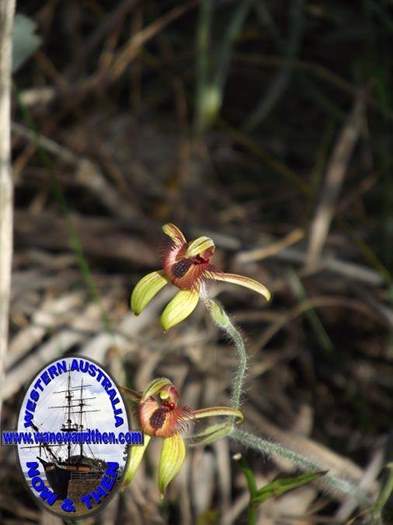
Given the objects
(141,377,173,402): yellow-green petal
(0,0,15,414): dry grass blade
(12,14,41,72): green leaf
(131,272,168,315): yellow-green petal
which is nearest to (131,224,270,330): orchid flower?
(131,272,168,315): yellow-green petal

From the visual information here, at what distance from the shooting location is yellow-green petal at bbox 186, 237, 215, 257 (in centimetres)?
162

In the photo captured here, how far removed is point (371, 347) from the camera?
3.03 meters

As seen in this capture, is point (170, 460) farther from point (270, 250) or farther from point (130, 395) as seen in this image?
point (270, 250)

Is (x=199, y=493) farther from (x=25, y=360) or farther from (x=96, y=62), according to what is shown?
(x=96, y=62)

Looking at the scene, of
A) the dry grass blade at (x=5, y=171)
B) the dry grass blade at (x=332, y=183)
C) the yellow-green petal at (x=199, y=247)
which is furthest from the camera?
the dry grass blade at (x=332, y=183)

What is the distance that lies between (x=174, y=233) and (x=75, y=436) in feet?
1.53

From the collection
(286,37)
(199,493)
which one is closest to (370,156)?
(286,37)

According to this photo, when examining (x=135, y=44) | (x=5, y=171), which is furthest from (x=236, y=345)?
(x=135, y=44)

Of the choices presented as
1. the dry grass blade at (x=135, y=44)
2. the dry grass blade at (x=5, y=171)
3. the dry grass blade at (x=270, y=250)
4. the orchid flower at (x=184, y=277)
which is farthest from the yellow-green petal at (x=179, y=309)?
the dry grass blade at (x=135, y=44)

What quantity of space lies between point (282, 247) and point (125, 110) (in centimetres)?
116

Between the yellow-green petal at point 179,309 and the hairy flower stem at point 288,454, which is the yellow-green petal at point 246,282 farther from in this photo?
the hairy flower stem at point 288,454

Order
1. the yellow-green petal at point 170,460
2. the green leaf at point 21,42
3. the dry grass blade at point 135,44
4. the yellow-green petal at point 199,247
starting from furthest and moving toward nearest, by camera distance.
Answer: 1. the dry grass blade at point 135,44
2. the green leaf at point 21,42
3. the yellow-green petal at point 199,247
4. the yellow-green petal at point 170,460

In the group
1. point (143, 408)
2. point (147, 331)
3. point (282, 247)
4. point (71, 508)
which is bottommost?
point (71, 508)

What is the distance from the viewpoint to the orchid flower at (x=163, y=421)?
1.50 metres
